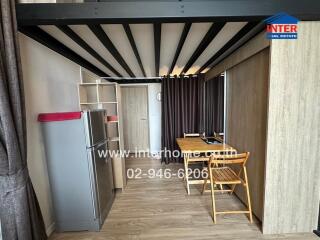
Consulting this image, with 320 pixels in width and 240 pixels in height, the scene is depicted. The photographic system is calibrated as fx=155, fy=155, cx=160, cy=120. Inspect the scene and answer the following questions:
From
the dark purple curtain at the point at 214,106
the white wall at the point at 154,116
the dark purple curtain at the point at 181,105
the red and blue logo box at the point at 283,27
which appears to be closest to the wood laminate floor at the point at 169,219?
the dark purple curtain at the point at 214,106

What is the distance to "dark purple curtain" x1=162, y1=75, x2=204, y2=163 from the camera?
12.9 ft

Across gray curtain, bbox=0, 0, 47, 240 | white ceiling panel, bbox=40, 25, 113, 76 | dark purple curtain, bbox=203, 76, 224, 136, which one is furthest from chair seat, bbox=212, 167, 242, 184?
white ceiling panel, bbox=40, 25, 113, 76

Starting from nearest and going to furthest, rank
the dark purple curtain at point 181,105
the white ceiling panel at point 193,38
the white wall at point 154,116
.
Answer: the white ceiling panel at point 193,38 → the dark purple curtain at point 181,105 → the white wall at point 154,116

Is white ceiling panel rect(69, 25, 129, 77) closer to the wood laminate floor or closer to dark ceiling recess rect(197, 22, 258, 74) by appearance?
dark ceiling recess rect(197, 22, 258, 74)

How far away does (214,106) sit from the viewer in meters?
3.54

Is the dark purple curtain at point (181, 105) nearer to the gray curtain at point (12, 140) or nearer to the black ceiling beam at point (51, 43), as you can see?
the black ceiling beam at point (51, 43)

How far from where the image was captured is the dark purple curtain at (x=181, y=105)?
3943 mm

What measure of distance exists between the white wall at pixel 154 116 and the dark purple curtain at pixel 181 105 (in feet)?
2.20

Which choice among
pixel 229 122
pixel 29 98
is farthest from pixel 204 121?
pixel 29 98

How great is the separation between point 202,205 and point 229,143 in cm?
113

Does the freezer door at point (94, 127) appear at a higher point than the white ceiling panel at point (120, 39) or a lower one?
lower

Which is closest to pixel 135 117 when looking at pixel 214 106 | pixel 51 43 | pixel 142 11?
pixel 214 106

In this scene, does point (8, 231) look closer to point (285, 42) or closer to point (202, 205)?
point (202, 205)

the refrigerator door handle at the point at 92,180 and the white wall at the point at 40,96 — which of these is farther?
the refrigerator door handle at the point at 92,180
